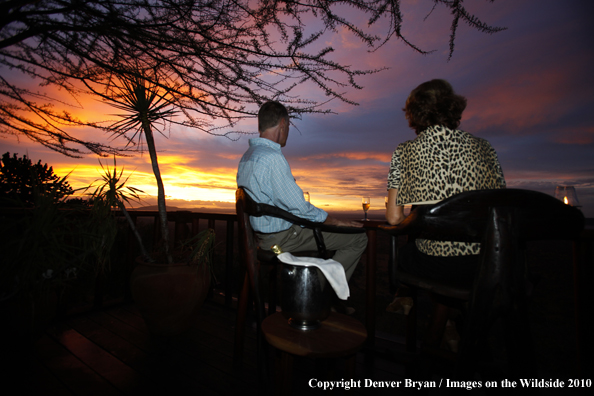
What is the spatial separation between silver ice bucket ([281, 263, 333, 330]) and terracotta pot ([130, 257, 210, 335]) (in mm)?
1236

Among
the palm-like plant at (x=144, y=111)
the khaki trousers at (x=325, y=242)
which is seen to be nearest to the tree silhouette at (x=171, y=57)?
the palm-like plant at (x=144, y=111)

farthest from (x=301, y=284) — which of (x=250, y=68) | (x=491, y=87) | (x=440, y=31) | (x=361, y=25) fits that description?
(x=491, y=87)

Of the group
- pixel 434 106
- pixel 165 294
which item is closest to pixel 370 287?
pixel 434 106

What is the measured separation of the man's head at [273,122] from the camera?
1.81 metres

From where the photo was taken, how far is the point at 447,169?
1.20 meters

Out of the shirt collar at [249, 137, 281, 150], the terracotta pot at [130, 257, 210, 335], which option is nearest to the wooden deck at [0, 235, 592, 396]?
the terracotta pot at [130, 257, 210, 335]

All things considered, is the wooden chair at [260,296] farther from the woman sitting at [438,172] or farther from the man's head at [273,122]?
the man's head at [273,122]

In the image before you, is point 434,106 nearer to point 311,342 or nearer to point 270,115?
point 270,115

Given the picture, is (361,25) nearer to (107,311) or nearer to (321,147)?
(107,311)

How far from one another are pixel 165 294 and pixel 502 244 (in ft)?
6.94

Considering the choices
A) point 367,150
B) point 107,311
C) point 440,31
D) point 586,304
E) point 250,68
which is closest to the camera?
point 586,304

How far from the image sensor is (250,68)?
213 centimetres

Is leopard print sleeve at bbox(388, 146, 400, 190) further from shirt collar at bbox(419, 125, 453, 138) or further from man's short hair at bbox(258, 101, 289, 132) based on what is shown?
man's short hair at bbox(258, 101, 289, 132)

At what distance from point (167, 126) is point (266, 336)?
2.22 meters
